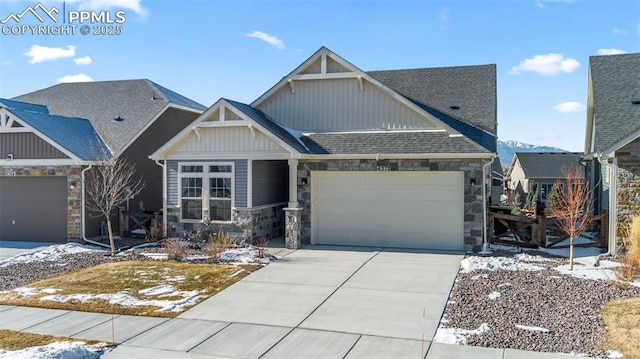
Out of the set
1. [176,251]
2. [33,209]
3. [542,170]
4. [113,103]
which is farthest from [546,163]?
[33,209]

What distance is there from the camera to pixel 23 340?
796 cm

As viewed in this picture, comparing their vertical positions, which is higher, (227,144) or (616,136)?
(616,136)

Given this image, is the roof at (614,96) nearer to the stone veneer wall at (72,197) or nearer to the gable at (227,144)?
the gable at (227,144)

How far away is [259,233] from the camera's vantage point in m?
16.8

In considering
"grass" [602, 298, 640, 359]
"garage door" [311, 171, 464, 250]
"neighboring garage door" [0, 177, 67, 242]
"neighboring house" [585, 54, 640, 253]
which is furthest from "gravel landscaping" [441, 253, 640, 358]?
"neighboring garage door" [0, 177, 67, 242]

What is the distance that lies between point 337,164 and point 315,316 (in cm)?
765

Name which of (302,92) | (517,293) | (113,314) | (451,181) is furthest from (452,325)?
(302,92)

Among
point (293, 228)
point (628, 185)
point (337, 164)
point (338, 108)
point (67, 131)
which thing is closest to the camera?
point (628, 185)

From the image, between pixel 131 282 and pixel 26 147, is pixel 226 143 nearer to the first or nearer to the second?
pixel 131 282

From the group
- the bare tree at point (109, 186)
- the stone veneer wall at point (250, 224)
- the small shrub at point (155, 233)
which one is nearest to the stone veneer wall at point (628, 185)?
the stone veneer wall at point (250, 224)

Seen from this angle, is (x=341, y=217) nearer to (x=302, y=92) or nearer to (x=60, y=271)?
(x=302, y=92)

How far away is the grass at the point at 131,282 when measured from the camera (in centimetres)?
987

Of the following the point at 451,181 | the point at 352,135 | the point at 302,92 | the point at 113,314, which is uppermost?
the point at 302,92

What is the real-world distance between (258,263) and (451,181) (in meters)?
6.03
